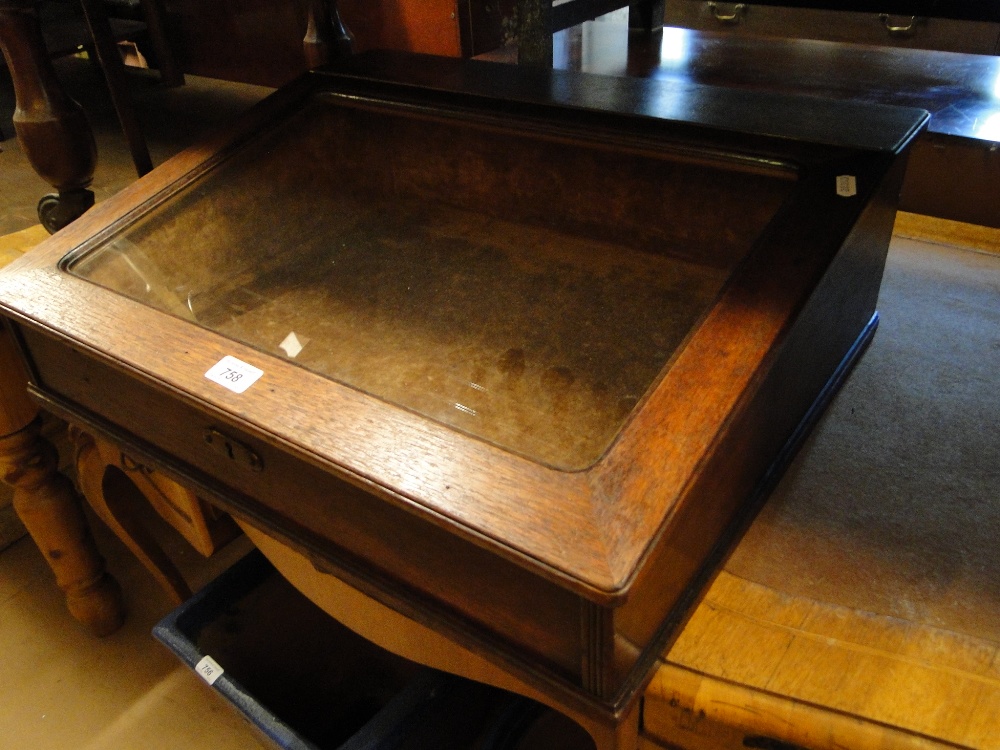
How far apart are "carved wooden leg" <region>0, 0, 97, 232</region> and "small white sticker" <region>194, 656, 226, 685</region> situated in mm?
700

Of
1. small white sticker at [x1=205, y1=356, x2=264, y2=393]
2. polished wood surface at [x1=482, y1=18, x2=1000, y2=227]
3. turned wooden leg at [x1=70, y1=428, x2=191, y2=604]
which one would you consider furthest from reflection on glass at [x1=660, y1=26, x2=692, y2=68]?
turned wooden leg at [x1=70, y1=428, x2=191, y2=604]

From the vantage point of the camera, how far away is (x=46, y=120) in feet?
4.02

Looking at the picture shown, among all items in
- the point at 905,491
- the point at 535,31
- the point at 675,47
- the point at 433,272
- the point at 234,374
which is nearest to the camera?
the point at 234,374

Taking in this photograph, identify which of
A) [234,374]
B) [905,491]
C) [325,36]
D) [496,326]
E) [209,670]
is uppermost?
[325,36]

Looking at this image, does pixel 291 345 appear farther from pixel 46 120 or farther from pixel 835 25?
pixel 835 25

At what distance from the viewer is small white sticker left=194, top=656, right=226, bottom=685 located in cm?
122

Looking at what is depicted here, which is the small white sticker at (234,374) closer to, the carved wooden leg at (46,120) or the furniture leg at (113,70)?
the carved wooden leg at (46,120)

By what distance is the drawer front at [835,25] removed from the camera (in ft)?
7.38

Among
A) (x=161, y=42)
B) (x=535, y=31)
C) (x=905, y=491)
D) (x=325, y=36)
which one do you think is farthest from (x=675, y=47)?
(x=161, y=42)

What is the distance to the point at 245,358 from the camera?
0.84 m

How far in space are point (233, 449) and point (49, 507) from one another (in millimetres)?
747

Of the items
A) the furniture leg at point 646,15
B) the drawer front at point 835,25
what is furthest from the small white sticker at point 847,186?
the drawer front at point 835,25

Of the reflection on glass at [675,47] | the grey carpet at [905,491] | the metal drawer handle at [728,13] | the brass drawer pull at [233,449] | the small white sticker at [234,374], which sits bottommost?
the grey carpet at [905,491]

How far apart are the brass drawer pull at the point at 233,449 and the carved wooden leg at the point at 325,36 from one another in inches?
31.0
